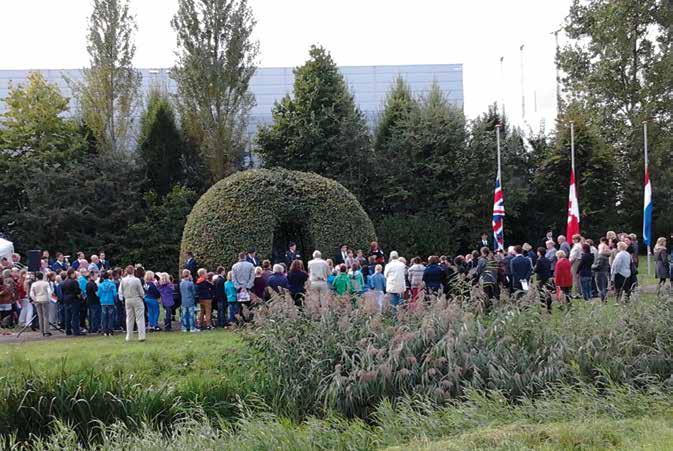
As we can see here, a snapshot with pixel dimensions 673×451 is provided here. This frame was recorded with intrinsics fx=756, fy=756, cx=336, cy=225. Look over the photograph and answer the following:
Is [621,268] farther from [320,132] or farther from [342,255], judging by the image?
[320,132]

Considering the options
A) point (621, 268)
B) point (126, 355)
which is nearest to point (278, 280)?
point (126, 355)

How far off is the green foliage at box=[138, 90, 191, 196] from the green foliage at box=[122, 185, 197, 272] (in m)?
1.93

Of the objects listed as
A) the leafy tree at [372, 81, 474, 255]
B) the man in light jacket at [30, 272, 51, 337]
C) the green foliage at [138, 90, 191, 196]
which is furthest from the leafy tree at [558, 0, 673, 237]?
the man in light jacket at [30, 272, 51, 337]

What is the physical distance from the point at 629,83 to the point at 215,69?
64.0 ft

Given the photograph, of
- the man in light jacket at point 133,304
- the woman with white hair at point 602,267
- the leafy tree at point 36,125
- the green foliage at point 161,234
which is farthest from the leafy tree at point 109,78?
the woman with white hair at point 602,267

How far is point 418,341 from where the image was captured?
11.4m

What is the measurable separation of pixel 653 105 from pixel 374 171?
13333 millimetres

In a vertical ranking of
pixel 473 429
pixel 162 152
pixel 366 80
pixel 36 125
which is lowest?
pixel 473 429

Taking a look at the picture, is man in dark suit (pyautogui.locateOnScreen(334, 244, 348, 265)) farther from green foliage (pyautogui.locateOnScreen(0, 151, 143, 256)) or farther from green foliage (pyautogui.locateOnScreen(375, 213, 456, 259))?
green foliage (pyautogui.locateOnScreen(0, 151, 143, 256))

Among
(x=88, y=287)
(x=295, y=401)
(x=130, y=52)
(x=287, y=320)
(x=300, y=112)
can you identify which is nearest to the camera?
(x=295, y=401)

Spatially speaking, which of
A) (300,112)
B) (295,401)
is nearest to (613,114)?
(300,112)

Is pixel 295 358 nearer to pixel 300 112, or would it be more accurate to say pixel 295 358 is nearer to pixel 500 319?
pixel 500 319

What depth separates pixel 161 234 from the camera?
32656 millimetres

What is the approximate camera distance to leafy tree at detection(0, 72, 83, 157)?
3319 cm
